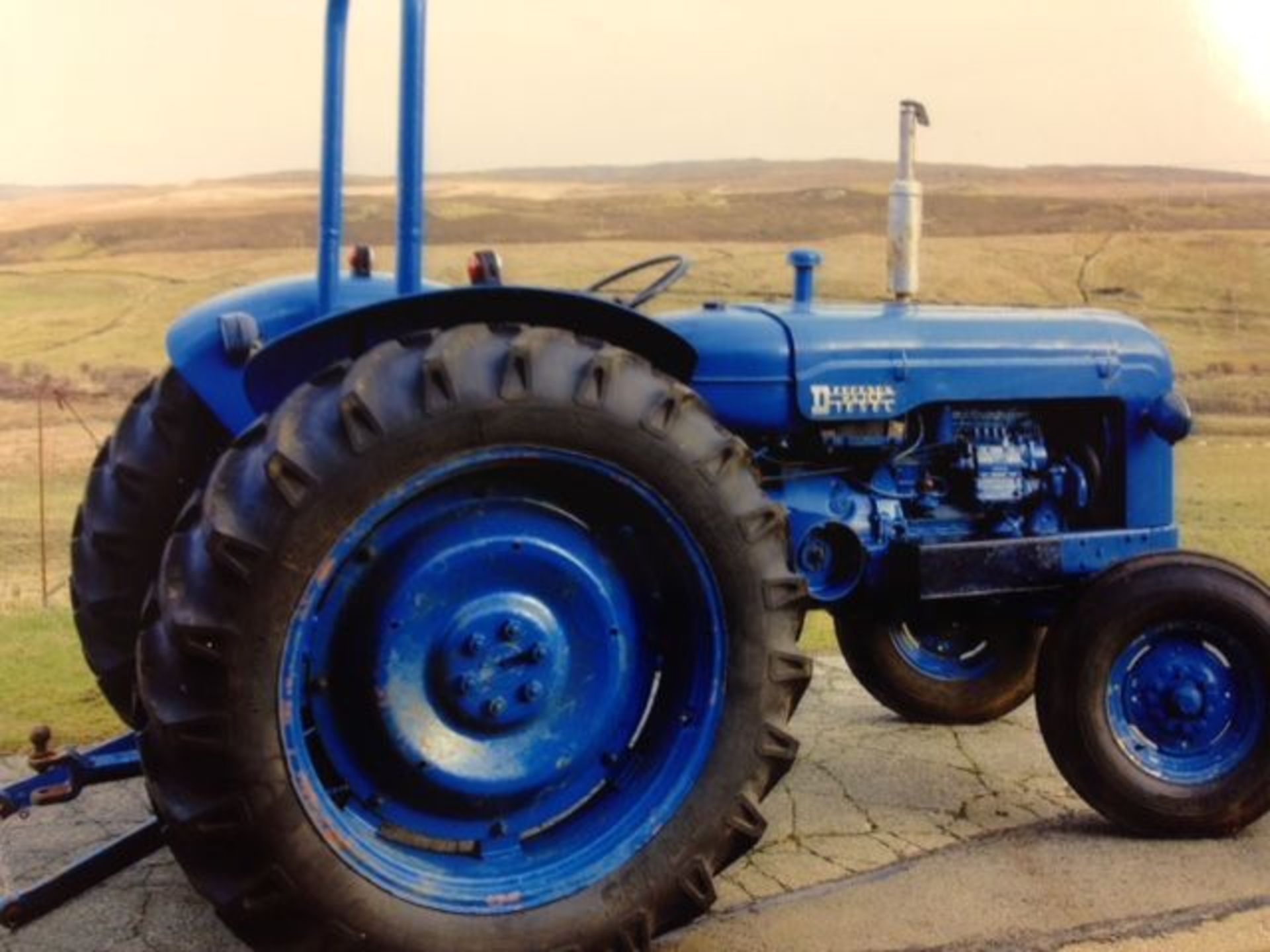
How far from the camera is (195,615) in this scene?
276 centimetres

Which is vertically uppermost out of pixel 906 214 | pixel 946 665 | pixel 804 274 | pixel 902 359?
pixel 906 214

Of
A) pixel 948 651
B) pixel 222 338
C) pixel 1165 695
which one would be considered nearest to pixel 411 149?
pixel 222 338

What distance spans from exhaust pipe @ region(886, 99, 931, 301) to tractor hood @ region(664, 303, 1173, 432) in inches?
3.5

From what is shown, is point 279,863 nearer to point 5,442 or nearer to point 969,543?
point 969,543

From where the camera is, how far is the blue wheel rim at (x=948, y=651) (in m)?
5.06

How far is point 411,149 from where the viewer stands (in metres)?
3.26

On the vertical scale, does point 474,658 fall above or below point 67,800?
above

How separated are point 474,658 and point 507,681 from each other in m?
0.08

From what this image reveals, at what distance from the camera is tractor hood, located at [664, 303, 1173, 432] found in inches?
159

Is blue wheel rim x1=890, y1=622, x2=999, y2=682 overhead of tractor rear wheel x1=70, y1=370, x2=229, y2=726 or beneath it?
beneath

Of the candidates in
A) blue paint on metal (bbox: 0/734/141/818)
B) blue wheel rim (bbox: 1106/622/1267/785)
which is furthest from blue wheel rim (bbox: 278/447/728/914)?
blue wheel rim (bbox: 1106/622/1267/785)

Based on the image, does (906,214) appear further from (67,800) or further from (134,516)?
(67,800)

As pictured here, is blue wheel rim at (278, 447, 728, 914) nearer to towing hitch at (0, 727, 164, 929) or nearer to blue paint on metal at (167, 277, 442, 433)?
towing hitch at (0, 727, 164, 929)

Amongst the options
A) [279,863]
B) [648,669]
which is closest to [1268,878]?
[648,669]
